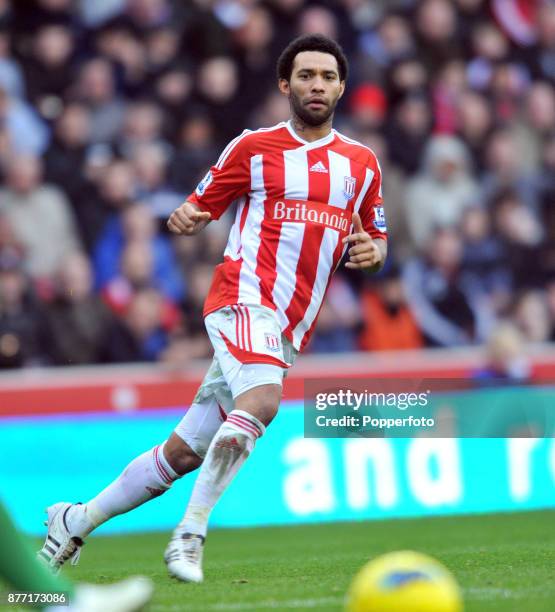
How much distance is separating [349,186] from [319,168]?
0.59ft

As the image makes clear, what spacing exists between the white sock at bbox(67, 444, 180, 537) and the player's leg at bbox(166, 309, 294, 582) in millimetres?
351

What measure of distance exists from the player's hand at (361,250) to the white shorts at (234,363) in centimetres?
47

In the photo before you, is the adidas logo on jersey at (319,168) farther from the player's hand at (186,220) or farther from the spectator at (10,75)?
the spectator at (10,75)

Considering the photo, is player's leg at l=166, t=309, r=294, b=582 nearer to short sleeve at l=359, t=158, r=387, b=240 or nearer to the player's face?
short sleeve at l=359, t=158, r=387, b=240

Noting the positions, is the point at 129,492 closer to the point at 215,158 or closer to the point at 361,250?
the point at 361,250

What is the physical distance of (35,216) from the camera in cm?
1237

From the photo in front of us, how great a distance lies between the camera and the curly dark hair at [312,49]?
6.85 meters

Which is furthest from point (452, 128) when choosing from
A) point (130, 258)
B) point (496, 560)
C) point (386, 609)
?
point (386, 609)

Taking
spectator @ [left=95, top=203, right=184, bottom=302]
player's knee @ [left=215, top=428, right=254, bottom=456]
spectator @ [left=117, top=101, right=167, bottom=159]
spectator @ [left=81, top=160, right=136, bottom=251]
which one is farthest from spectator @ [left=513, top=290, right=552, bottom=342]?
player's knee @ [left=215, top=428, right=254, bottom=456]

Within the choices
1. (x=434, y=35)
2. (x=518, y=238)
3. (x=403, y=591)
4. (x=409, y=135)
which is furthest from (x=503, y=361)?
(x=403, y=591)

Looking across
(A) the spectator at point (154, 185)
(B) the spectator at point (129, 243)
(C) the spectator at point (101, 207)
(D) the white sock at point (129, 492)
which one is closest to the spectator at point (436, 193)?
(A) the spectator at point (154, 185)

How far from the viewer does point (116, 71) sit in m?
13.6

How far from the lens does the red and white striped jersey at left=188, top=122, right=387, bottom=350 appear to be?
669 cm

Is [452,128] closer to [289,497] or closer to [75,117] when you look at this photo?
[75,117]
